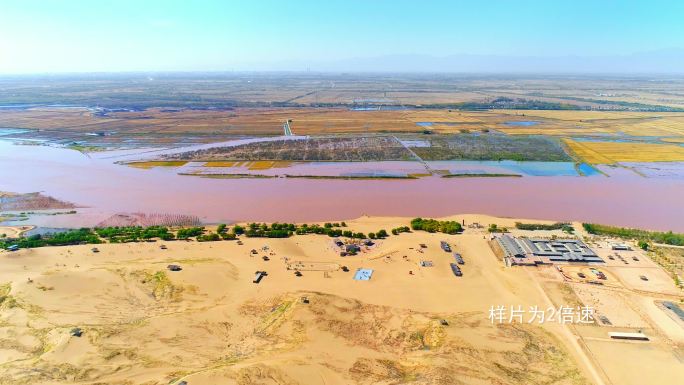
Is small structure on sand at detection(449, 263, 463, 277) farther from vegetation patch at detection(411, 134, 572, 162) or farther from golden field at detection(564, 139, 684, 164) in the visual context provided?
golden field at detection(564, 139, 684, 164)

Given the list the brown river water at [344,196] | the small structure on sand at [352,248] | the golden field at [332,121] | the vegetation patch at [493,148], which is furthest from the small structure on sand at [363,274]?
the golden field at [332,121]

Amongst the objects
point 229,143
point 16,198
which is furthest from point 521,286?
point 229,143

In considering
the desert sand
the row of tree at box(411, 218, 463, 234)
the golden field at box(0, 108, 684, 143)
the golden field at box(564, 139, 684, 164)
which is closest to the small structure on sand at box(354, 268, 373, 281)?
the desert sand

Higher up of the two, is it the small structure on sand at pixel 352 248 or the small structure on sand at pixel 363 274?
the small structure on sand at pixel 352 248

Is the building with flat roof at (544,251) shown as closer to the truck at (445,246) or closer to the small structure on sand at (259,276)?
the truck at (445,246)

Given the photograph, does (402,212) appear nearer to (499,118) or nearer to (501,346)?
(501,346)

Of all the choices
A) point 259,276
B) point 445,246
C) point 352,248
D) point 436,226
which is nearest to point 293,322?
point 259,276
